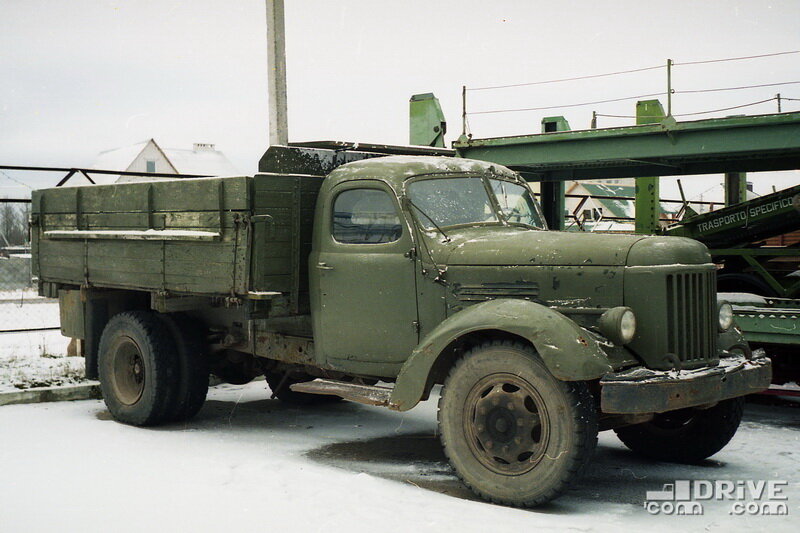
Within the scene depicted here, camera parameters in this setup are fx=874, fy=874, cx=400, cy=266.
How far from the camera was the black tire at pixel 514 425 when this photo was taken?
5035 mm

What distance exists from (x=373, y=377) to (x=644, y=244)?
7.46ft

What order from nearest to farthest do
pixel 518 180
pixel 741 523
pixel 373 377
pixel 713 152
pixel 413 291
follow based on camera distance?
pixel 741 523
pixel 413 291
pixel 373 377
pixel 518 180
pixel 713 152

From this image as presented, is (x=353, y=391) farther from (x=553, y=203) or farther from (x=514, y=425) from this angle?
(x=553, y=203)

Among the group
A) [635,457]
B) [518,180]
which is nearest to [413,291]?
[518,180]

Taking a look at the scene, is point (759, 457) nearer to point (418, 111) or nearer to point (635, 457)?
point (635, 457)

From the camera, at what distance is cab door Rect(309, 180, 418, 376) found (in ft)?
20.4

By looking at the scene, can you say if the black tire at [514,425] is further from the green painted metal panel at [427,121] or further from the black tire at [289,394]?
the green painted metal panel at [427,121]

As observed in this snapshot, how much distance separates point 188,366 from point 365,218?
92.2 inches

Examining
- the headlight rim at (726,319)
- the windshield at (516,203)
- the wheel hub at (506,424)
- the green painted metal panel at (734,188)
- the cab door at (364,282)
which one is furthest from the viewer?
the green painted metal panel at (734,188)

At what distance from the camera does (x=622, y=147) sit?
11211mm

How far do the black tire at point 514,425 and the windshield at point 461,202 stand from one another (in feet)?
4.04

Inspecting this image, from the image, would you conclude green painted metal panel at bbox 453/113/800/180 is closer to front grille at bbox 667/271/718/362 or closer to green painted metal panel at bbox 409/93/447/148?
green painted metal panel at bbox 409/93/447/148
